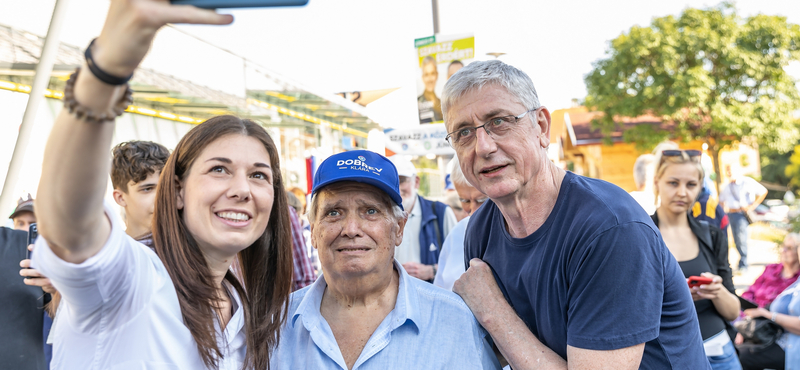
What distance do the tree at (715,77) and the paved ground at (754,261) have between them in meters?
8.60

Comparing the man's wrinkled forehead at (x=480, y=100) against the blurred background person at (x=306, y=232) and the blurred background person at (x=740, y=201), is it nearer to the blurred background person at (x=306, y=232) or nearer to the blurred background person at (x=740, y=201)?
the blurred background person at (x=306, y=232)

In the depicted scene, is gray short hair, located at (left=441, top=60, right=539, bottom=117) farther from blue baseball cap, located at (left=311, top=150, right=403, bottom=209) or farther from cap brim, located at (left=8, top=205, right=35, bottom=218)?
cap brim, located at (left=8, top=205, right=35, bottom=218)

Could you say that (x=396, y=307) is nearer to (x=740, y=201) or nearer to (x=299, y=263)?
(x=299, y=263)

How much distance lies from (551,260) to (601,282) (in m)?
0.22

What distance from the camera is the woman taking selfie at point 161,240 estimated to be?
1038mm

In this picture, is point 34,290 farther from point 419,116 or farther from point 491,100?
point 419,116

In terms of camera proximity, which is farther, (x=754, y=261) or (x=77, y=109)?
(x=754, y=261)

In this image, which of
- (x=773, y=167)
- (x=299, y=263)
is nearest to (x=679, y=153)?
(x=299, y=263)

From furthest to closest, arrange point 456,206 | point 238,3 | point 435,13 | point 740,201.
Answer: point 740,201, point 435,13, point 456,206, point 238,3

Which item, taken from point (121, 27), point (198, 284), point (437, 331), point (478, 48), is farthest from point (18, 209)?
point (478, 48)

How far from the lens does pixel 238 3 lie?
90 cm

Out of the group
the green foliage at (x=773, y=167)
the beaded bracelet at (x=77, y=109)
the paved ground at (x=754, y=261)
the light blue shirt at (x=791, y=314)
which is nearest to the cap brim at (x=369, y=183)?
the beaded bracelet at (x=77, y=109)

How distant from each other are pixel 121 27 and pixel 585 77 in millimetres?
33851

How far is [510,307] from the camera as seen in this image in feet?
7.23
